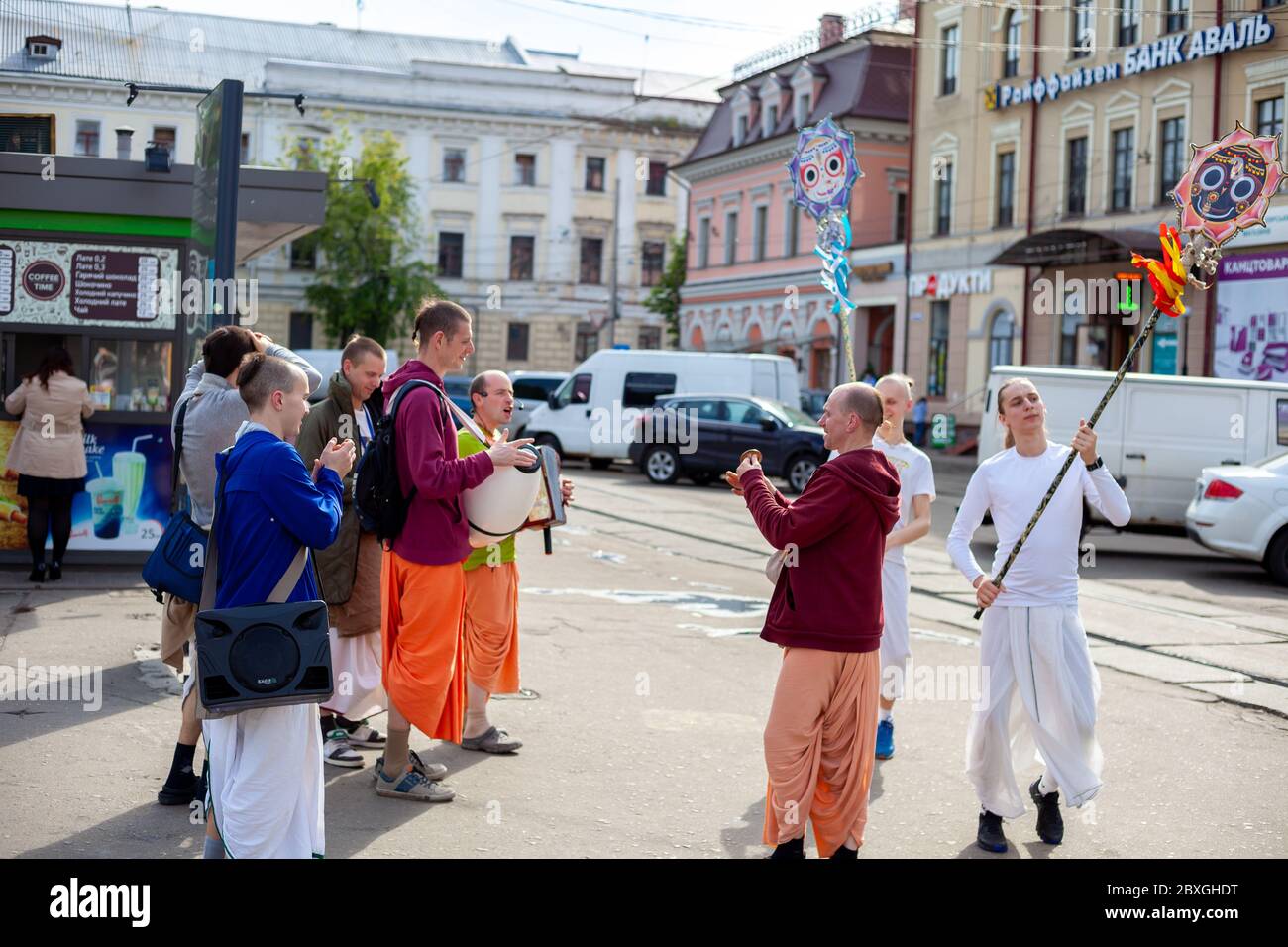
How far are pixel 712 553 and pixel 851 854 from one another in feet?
33.0

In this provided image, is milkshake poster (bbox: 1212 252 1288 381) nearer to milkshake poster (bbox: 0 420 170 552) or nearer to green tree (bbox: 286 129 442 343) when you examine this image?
milkshake poster (bbox: 0 420 170 552)

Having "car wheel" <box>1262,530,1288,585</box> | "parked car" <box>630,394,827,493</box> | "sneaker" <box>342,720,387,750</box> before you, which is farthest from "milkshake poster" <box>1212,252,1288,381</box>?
"sneaker" <box>342,720,387,750</box>

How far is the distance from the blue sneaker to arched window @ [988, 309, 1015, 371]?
2811cm

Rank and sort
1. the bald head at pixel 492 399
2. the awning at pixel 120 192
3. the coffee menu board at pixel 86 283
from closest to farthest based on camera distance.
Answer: the bald head at pixel 492 399
the awning at pixel 120 192
the coffee menu board at pixel 86 283

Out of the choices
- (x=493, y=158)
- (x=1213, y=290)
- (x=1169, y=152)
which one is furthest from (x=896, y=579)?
(x=493, y=158)

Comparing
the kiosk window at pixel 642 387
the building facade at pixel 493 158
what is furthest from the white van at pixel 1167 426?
the building facade at pixel 493 158

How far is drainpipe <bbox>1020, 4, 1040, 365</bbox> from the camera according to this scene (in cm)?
3284

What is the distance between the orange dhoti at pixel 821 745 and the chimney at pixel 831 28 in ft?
139

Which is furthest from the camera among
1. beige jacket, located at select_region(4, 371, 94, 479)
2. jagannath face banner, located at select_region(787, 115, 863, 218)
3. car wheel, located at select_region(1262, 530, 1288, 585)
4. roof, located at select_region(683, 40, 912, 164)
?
roof, located at select_region(683, 40, 912, 164)

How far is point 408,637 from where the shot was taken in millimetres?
5844

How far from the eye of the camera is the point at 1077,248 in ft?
96.8

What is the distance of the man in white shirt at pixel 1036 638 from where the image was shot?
5637 millimetres

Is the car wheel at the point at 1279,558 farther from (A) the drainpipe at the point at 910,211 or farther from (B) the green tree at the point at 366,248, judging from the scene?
(B) the green tree at the point at 366,248
